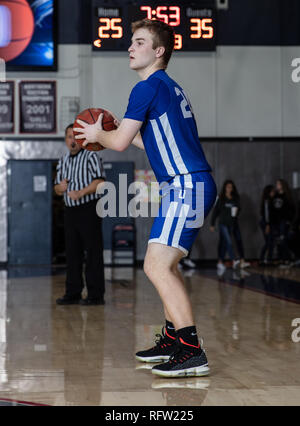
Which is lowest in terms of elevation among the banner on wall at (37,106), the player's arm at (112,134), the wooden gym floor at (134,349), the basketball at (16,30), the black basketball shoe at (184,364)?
the wooden gym floor at (134,349)

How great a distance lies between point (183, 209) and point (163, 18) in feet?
22.3

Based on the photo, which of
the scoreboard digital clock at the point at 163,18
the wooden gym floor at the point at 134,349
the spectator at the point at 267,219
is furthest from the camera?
the spectator at the point at 267,219

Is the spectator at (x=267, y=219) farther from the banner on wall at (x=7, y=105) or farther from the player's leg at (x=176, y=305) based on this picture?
the player's leg at (x=176, y=305)

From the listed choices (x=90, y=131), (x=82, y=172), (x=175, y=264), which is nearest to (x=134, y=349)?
(x=175, y=264)

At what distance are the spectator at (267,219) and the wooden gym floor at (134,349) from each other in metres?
5.01

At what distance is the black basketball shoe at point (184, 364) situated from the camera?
3.19 metres

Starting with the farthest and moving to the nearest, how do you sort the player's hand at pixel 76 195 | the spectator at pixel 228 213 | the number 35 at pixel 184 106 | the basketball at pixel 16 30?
1. the basketball at pixel 16 30
2. the spectator at pixel 228 213
3. the player's hand at pixel 76 195
4. the number 35 at pixel 184 106

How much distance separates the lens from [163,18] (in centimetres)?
948

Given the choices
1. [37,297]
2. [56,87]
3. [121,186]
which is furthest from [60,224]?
[37,297]

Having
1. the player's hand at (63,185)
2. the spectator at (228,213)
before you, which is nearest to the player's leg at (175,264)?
the player's hand at (63,185)

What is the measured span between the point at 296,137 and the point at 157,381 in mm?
11314

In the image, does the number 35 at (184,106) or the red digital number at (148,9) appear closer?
the number 35 at (184,106)

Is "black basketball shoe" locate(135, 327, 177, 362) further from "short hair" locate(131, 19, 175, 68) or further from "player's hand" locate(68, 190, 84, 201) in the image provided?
"player's hand" locate(68, 190, 84, 201)

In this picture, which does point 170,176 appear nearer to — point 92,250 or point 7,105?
point 92,250
